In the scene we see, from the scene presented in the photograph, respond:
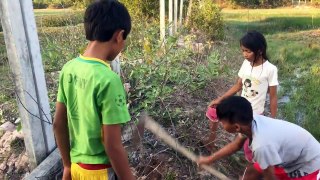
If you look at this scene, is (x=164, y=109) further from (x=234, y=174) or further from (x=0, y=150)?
(x=0, y=150)

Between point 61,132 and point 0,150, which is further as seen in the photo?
point 0,150

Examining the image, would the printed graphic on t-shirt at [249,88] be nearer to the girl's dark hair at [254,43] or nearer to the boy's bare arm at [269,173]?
the girl's dark hair at [254,43]

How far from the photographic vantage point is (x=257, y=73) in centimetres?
276

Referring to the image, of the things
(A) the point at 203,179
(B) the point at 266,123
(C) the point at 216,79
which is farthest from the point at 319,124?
(B) the point at 266,123

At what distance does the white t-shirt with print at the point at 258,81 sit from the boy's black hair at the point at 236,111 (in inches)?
35.7

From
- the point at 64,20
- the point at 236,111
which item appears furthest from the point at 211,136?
the point at 64,20

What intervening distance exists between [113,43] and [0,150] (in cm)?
192

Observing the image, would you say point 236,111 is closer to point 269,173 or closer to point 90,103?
point 269,173

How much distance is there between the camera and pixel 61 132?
5.28 feet

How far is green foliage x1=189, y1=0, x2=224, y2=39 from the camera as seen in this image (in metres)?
9.92

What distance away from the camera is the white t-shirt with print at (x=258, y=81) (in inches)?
107

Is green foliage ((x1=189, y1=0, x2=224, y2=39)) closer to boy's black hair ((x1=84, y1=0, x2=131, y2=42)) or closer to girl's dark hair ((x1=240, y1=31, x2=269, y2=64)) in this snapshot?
girl's dark hair ((x1=240, y1=31, x2=269, y2=64))

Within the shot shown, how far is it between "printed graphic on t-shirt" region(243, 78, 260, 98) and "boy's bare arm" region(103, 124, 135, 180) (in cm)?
165

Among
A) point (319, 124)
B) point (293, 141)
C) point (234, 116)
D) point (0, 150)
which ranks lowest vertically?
point (319, 124)
